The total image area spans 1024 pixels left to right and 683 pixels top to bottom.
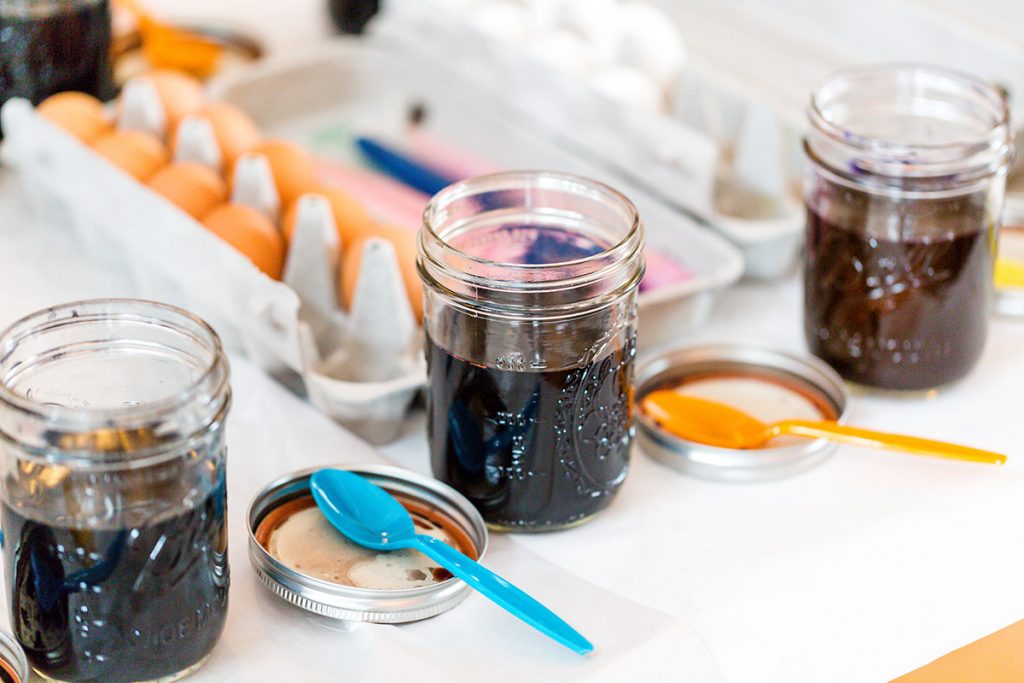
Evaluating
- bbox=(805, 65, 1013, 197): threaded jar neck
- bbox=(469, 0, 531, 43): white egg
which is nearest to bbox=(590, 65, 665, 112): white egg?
bbox=(469, 0, 531, 43): white egg

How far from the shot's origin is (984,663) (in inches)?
32.2

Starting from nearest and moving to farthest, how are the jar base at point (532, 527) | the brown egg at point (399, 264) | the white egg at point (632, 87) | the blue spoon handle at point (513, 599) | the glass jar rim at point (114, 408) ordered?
the glass jar rim at point (114, 408)
the blue spoon handle at point (513, 599)
the jar base at point (532, 527)
the brown egg at point (399, 264)
the white egg at point (632, 87)

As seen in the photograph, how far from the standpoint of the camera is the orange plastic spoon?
2.87ft

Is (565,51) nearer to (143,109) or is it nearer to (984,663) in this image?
(143,109)

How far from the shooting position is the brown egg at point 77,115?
3.71 feet

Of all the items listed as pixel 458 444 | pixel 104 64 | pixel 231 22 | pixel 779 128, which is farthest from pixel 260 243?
pixel 231 22

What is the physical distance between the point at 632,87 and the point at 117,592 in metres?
0.79

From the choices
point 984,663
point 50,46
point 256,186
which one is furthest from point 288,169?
point 984,663

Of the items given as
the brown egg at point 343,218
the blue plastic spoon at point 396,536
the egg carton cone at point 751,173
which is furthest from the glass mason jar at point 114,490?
the egg carton cone at point 751,173

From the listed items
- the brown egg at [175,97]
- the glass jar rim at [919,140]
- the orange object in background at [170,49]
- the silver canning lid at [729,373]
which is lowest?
the orange object in background at [170,49]

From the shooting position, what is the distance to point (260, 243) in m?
0.99

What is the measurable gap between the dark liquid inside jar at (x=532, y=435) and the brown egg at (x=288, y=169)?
0.31 m

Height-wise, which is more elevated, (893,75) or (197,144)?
(893,75)

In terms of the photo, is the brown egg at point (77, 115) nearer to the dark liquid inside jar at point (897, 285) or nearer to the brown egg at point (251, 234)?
the brown egg at point (251, 234)
